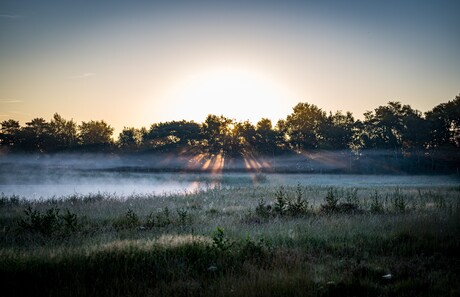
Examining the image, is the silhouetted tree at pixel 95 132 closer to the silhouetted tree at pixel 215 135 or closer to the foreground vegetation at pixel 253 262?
the silhouetted tree at pixel 215 135

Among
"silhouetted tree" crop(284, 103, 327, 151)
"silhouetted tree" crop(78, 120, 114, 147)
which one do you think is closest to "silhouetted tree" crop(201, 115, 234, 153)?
"silhouetted tree" crop(284, 103, 327, 151)

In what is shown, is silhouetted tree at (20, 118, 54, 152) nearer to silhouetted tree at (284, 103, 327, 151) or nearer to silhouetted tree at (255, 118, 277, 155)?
silhouetted tree at (255, 118, 277, 155)

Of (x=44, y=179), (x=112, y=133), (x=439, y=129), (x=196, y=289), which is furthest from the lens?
(x=112, y=133)

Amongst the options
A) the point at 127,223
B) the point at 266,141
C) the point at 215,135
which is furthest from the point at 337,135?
the point at 127,223

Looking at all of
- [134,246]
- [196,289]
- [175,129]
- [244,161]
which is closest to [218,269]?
[196,289]

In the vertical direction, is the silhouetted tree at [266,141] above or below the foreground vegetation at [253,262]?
above

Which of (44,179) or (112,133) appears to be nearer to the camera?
(44,179)

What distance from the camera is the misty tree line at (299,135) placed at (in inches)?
3019

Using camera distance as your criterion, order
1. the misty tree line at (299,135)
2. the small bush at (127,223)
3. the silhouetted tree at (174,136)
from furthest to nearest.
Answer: the silhouetted tree at (174,136), the misty tree line at (299,135), the small bush at (127,223)

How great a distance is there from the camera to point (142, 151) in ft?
279

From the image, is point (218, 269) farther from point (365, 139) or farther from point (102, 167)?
point (365, 139)

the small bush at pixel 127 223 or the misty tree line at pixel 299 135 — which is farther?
the misty tree line at pixel 299 135

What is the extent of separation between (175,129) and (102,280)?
260 feet

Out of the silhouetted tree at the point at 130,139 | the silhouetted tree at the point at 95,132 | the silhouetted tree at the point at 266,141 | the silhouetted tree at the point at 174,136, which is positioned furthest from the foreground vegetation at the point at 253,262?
the silhouetted tree at the point at 95,132
